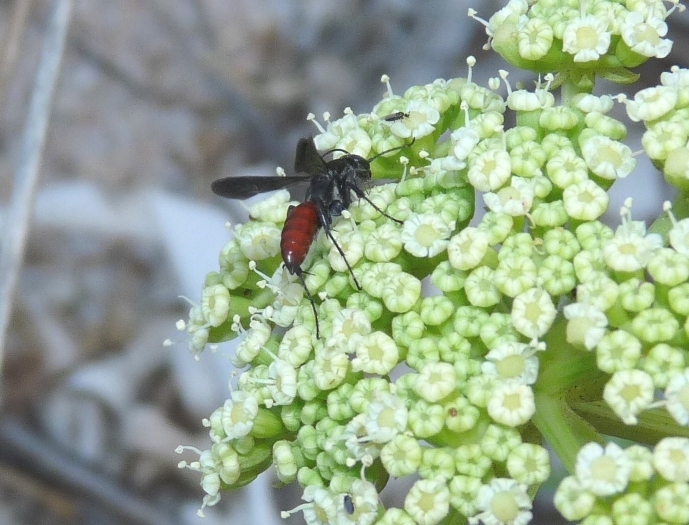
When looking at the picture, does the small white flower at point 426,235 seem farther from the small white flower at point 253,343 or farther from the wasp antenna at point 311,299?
the small white flower at point 253,343

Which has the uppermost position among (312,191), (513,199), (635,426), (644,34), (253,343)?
(644,34)

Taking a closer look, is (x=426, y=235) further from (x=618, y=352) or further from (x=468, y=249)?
(x=618, y=352)

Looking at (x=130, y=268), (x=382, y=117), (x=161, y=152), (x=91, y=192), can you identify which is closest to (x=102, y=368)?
(x=130, y=268)

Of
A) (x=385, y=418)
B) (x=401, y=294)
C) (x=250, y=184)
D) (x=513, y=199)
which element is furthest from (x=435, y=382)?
(x=250, y=184)

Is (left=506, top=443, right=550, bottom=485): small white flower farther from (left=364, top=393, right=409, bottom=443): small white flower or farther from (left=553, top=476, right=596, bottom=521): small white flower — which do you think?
(left=364, top=393, right=409, bottom=443): small white flower

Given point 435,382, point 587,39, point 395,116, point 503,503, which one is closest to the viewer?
point 503,503

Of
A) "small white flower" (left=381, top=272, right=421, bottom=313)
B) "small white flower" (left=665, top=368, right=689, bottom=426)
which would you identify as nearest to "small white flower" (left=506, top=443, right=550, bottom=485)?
"small white flower" (left=665, top=368, right=689, bottom=426)

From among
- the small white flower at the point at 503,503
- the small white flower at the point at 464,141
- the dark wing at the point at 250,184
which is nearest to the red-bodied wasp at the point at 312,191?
the dark wing at the point at 250,184
